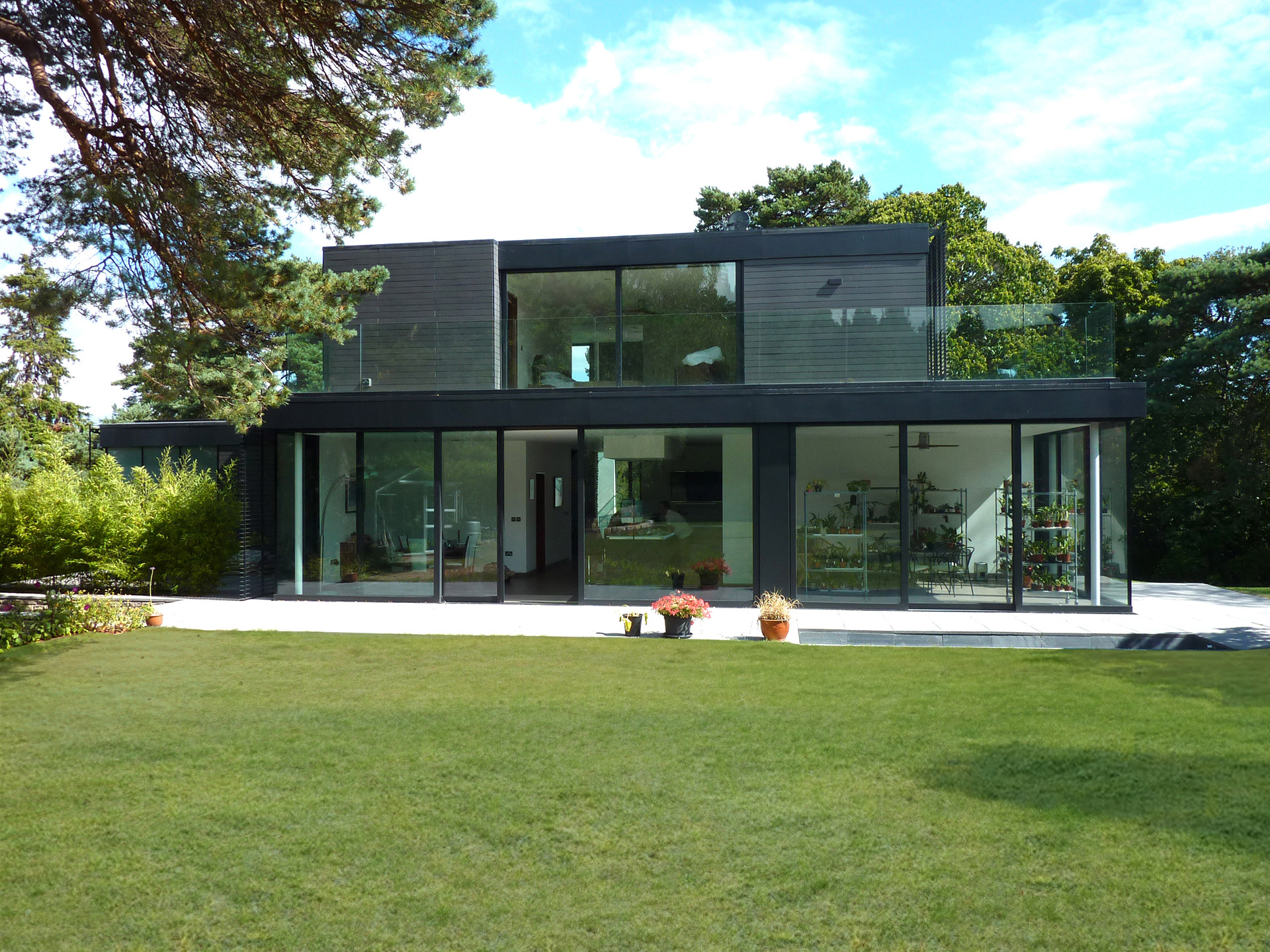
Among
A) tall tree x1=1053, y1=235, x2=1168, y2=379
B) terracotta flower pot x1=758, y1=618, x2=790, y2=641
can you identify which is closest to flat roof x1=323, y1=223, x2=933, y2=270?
terracotta flower pot x1=758, y1=618, x2=790, y2=641

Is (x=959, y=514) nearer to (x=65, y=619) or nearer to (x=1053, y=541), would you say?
(x=1053, y=541)

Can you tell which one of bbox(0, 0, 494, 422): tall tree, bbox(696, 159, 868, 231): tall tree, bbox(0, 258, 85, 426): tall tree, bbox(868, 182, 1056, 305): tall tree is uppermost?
bbox(696, 159, 868, 231): tall tree

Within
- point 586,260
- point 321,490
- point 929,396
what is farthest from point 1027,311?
point 321,490

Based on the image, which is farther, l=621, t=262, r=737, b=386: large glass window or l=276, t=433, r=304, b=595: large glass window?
l=276, t=433, r=304, b=595: large glass window

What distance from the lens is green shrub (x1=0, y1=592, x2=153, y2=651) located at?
10984mm

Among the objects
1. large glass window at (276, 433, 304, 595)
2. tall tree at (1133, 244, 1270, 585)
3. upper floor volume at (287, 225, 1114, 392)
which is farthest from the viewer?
tall tree at (1133, 244, 1270, 585)

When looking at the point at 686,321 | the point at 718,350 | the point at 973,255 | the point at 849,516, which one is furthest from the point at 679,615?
the point at 973,255

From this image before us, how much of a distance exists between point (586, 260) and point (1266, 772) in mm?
11580

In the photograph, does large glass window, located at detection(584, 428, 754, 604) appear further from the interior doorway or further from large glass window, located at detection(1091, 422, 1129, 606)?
large glass window, located at detection(1091, 422, 1129, 606)

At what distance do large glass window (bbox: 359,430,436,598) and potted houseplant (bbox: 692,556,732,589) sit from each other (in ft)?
13.8

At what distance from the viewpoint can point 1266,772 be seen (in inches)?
216

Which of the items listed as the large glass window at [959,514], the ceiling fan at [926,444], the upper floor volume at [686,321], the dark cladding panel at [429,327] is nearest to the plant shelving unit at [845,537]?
the large glass window at [959,514]

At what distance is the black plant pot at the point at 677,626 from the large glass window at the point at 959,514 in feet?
13.7

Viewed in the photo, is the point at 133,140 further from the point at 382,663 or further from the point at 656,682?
the point at 656,682
